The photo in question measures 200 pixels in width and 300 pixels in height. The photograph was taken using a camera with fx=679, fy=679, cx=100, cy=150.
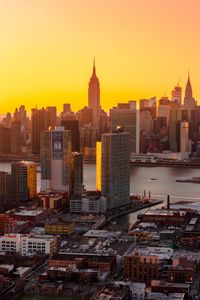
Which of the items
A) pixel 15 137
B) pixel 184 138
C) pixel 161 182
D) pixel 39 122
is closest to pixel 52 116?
pixel 39 122

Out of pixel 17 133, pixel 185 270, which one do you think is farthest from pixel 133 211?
pixel 17 133

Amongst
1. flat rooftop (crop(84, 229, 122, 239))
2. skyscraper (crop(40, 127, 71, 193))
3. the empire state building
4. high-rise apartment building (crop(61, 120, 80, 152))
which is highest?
the empire state building

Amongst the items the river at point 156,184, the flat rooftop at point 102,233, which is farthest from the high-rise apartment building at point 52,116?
the flat rooftop at point 102,233

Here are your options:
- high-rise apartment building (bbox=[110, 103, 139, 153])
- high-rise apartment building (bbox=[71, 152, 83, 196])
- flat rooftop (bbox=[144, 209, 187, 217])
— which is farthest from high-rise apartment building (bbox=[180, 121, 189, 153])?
flat rooftop (bbox=[144, 209, 187, 217])

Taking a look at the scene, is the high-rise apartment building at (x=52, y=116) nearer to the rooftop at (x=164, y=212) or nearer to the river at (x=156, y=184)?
the river at (x=156, y=184)

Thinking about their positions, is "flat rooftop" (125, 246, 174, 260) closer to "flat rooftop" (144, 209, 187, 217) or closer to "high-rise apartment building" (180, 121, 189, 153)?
"flat rooftop" (144, 209, 187, 217)
